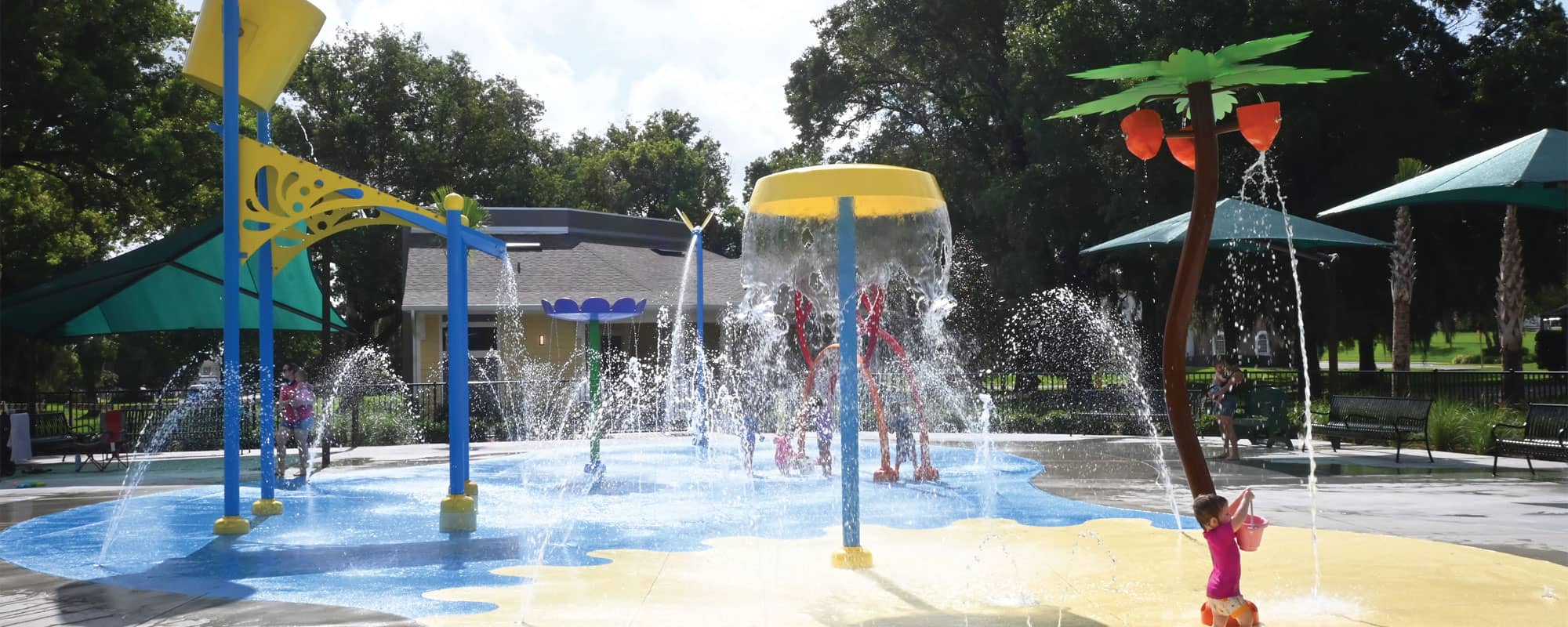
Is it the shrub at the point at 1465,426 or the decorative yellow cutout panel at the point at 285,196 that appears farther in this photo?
the shrub at the point at 1465,426

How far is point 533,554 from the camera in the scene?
898 cm

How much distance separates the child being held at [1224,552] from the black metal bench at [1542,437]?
8.75m

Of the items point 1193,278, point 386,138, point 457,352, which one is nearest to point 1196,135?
point 1193,278

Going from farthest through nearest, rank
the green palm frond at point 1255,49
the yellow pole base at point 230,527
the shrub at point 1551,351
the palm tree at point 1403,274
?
the shrub at point 1551,351, the palm tree at point 1403,274, the yellow pole base at point 230,527, the green palm frond at point 1255,49

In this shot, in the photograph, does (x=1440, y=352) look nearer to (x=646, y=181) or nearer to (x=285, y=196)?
(x=646, y=181)

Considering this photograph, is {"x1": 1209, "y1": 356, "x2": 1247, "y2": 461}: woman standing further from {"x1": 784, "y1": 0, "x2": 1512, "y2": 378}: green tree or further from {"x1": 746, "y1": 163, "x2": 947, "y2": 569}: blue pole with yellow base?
{"x1": 784, "y1": 0, "x2": 1512, "y2": 378}: green tree

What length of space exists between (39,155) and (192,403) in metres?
8.68

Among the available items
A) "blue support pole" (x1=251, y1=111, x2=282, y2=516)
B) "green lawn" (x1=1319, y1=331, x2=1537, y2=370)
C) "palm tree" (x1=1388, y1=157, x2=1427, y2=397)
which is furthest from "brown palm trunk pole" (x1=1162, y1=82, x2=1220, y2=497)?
"green lawn" (x1=1319, y1=331, x2=1537, y2=370)

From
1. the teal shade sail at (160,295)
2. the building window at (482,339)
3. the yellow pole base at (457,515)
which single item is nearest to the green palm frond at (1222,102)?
the yellow pole base at (457,515)

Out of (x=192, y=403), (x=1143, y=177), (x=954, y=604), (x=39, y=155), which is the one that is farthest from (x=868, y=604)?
(x=39, y=155)

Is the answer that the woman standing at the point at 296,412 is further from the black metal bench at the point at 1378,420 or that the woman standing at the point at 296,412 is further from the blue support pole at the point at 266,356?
the black metal bench at the point at 1378,420

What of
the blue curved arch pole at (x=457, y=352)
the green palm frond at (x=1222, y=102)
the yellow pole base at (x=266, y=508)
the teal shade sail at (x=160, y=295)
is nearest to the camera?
the green palm frond at (x=1222, y=102)

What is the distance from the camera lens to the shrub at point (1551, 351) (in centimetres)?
3472

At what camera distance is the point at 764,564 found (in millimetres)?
8281
